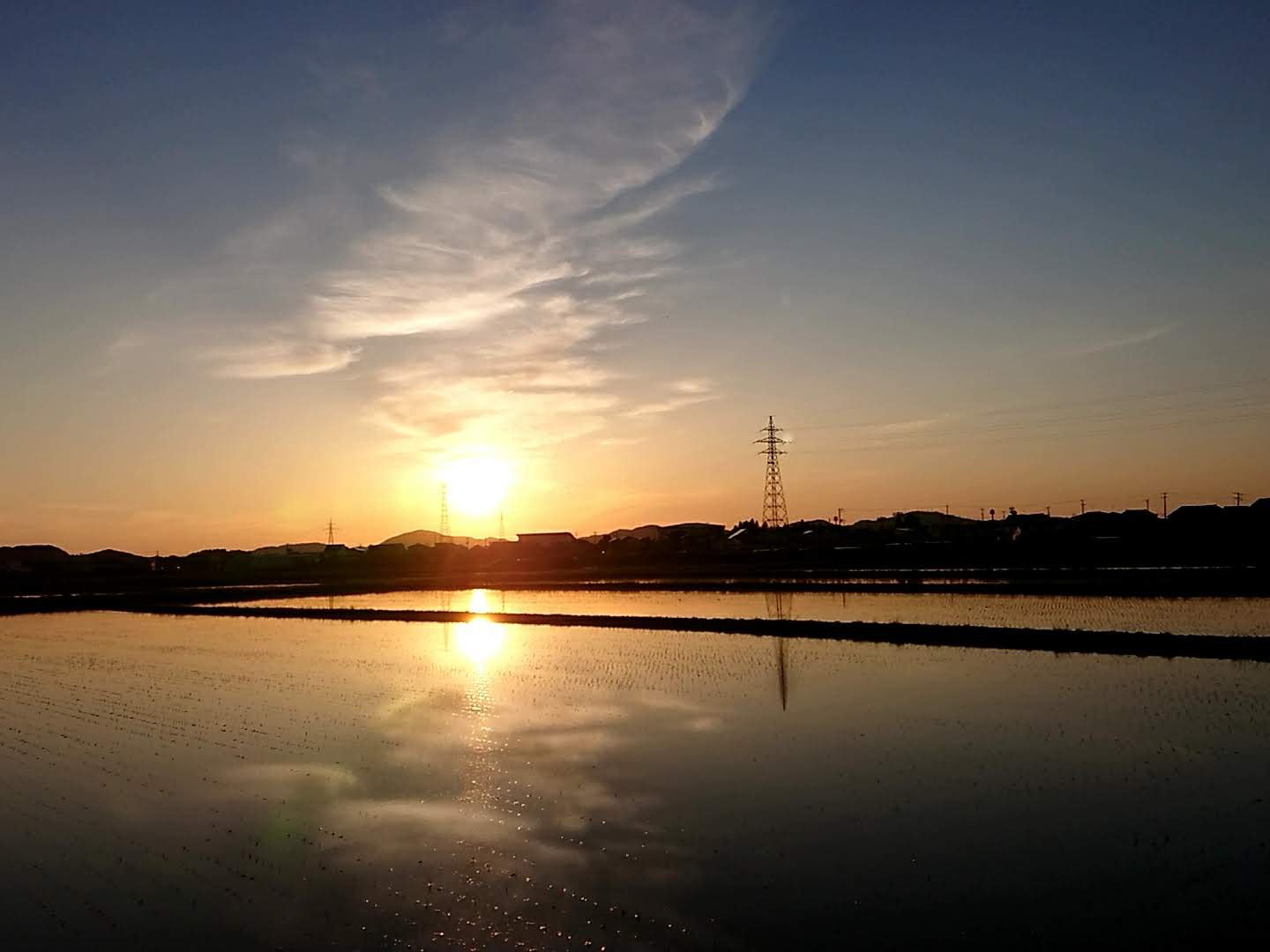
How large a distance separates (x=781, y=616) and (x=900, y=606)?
323 cm

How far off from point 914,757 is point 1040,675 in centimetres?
532

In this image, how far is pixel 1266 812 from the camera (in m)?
8.02

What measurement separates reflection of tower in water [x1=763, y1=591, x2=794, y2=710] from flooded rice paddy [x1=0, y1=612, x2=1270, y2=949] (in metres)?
0.18

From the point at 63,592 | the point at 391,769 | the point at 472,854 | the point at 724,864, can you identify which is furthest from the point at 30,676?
the point at 63,592

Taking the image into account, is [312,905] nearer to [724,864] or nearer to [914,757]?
[724,864]

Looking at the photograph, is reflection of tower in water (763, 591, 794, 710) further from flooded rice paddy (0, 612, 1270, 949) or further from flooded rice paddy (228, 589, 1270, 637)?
flooded rice paddy (0, 612, 1270, 949)

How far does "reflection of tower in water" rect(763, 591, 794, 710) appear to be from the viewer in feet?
48.2

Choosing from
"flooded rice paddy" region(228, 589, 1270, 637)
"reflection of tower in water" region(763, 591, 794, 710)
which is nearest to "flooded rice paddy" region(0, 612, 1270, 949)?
"reflection of tower in water" region(763, 591, 794, 710)

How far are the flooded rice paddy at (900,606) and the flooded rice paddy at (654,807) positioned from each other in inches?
153

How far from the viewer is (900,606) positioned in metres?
24.6

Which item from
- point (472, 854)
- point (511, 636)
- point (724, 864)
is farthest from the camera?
point (511, 636)

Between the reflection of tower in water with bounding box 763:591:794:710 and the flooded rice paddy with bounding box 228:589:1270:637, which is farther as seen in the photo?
the flooded rice paddy with bounding box 228:589:1270:637

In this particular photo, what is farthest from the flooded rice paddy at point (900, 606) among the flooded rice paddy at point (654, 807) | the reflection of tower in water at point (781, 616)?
the flooded rice paddy at point (654, 807)

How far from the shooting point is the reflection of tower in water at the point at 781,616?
14685mm
